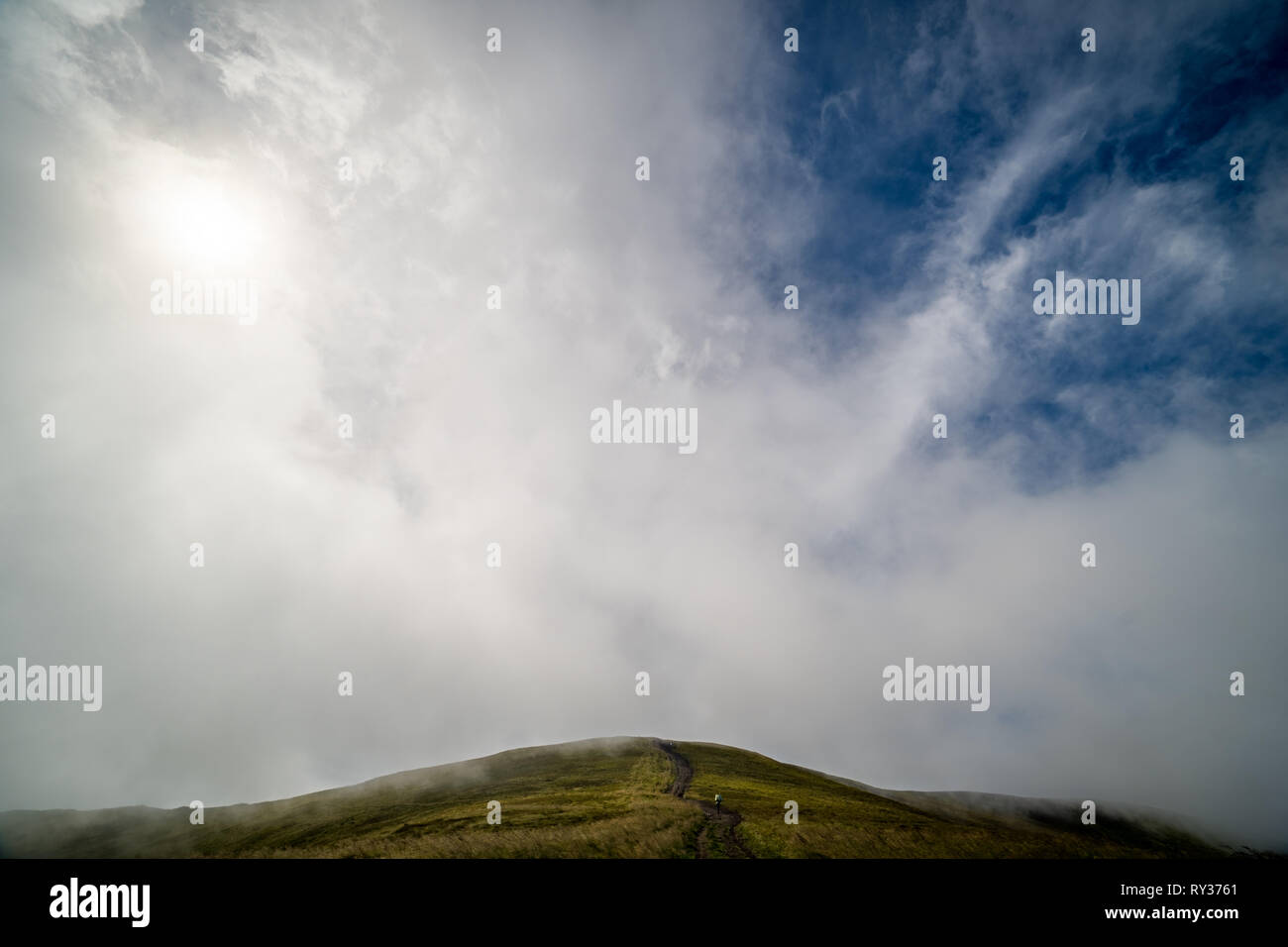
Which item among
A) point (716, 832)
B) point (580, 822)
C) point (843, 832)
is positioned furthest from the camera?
point (843, 832)

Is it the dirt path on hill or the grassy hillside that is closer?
the grassy hillside

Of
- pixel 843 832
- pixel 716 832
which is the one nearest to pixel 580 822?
pixel 716 832

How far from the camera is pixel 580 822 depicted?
117 ft

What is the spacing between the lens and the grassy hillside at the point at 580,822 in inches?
1220

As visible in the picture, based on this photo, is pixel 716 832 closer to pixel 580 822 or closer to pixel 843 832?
pixel 843 832

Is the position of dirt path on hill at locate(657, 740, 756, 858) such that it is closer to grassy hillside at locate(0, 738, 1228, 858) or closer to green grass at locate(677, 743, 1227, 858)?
grassy hillside at locate(0, 738, 1228, 858)

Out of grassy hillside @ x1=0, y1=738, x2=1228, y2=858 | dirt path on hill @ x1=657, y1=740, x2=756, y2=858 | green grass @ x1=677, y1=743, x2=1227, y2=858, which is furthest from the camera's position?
green grass @ x1=677, y1=743, x2=1227, y2=858

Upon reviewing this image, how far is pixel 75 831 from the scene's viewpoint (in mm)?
93750

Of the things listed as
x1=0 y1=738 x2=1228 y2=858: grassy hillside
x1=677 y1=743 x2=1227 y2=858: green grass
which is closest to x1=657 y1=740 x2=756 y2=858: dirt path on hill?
x1=0 y1=738 x2=1228 y2=858: grassy hillside

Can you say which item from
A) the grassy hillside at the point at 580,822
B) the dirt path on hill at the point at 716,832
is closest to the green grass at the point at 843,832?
the grassy hillside at the point at 580,822

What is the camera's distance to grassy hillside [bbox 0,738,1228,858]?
102ft
